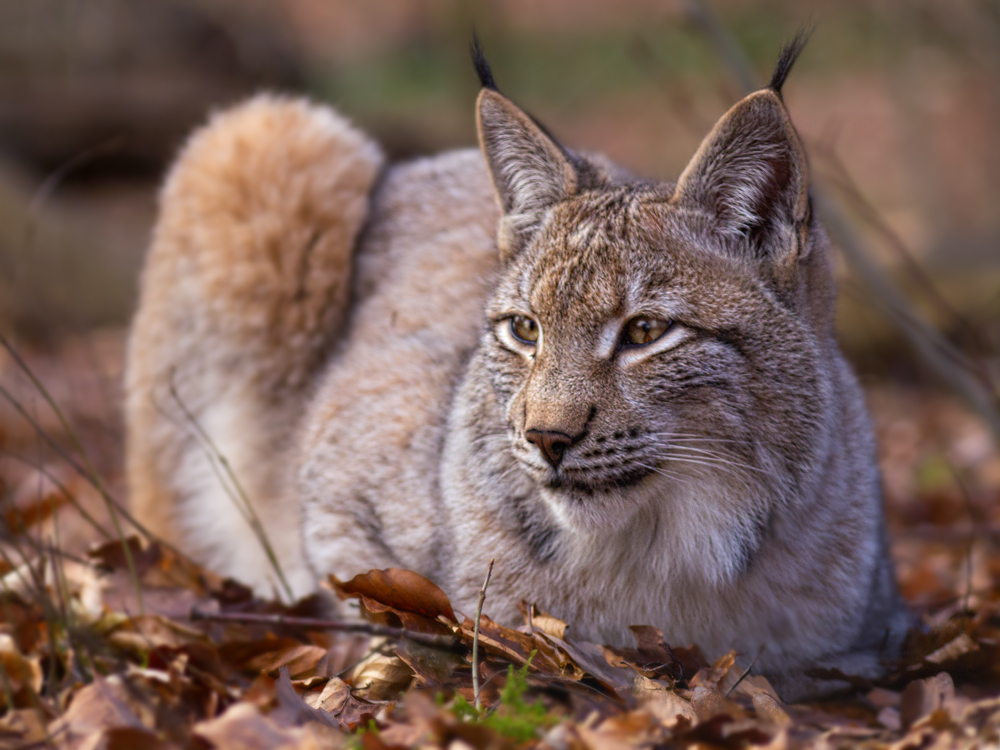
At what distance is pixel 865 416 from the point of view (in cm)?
429

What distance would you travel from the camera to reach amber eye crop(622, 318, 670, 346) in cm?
324

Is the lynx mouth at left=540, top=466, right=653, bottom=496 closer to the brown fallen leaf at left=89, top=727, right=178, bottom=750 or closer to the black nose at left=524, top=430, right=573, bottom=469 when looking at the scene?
the black nose at left=524, top=430, right=573, bottom=469

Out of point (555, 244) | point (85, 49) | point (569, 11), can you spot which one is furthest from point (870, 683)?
point (569, 11)

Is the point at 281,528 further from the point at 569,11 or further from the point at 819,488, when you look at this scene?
the point at 569,11

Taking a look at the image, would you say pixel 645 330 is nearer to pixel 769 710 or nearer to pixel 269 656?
pixel 769 710

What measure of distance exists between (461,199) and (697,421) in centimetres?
258

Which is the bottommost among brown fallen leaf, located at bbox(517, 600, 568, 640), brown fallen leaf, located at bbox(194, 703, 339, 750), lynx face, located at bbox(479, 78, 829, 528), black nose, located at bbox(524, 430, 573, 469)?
brown fallen leaf, located at bbox(194, 703, 339, 750)

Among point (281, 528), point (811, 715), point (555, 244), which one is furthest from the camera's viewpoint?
point (281, 528)

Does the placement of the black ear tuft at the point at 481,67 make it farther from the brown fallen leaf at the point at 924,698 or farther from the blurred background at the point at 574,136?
the brown fallen leaf at the point at 924,698

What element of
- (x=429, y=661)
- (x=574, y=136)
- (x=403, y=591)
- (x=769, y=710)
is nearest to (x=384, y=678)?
(x=429, y=661)

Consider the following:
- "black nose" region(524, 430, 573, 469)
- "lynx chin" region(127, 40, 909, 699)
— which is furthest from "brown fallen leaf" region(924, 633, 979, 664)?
"black nose" region(524, 430, 573, 469)

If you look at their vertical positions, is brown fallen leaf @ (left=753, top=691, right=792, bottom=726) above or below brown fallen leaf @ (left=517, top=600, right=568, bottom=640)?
below

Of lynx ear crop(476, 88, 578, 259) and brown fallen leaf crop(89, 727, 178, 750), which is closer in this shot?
brown fallen leaf crop(89, 727, 178, 750)

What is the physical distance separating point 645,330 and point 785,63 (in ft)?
3.14
